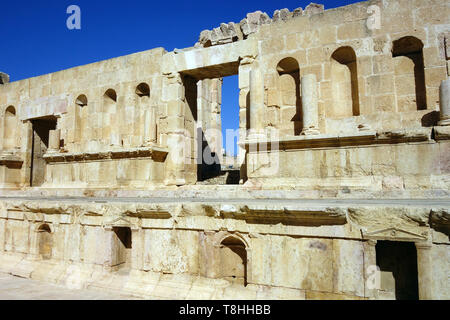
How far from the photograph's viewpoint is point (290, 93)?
7211 millimetres

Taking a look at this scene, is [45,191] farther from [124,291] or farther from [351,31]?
[351,31]

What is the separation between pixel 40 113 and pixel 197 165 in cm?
569

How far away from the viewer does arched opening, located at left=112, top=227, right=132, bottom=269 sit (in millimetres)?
5461

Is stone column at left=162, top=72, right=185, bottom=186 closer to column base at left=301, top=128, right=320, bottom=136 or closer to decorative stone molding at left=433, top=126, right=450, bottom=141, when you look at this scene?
column base at left=301, top=128, right=320, bottom=136

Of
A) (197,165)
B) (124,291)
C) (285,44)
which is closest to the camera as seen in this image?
(124,291)

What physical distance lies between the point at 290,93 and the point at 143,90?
13.5 feet

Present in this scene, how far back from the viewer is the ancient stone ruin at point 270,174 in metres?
3.99

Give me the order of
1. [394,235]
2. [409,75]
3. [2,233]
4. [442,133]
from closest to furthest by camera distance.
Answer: [394,235]
[442,133]
[409,75]
[2,233]

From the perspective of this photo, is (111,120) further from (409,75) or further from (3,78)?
(409,75)

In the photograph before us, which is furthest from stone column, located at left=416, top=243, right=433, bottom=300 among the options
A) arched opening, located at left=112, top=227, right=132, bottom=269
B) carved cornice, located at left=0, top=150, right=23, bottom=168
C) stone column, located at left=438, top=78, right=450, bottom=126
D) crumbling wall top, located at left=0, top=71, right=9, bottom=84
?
crumbling wall top, located at left=0, top=71, right=9, bottom=84

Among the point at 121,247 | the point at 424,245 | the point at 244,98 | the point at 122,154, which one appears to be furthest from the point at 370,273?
the point at 122,154

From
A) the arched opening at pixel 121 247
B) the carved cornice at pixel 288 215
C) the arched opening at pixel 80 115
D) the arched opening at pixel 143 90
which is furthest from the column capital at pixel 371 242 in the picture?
the arched opening at pixel 80 115

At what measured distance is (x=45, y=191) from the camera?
27.0 feet

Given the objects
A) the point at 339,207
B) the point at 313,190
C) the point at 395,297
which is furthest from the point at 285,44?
the point at 395,297
